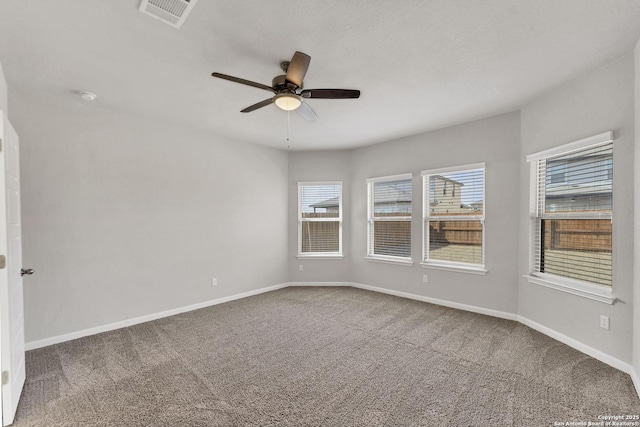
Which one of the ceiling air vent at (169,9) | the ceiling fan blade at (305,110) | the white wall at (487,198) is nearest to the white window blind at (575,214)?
the white wall at (487,198)

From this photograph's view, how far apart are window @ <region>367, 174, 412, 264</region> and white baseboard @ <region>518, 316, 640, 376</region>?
71.8 inches

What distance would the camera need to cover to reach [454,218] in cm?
429

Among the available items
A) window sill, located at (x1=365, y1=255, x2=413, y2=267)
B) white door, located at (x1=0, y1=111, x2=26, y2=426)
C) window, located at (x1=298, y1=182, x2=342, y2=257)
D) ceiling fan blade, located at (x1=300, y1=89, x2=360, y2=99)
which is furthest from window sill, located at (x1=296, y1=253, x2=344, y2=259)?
white door, located at (x1=0, y1=111, x2=26, y2=426)

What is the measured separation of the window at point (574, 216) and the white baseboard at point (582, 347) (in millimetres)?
501

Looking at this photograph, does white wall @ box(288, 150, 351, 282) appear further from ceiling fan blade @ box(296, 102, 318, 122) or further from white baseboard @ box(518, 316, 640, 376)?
white baseboard @ box(518, 316, 640, 376)

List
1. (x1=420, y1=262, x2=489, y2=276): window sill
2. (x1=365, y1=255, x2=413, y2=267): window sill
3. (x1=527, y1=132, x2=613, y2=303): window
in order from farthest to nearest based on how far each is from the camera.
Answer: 1. (x1=365, y1=255, x2=413, y2=267): window sill
2. (x1=420, y1=262, x2=489, y2=276): window sill
3. (x1=527, y1=132, x2=613, y2=303): window

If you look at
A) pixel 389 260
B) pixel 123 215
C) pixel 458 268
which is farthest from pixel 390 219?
pixel 123 215

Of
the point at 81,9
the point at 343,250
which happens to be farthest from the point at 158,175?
the point at 343,250

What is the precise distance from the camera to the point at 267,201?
526cm

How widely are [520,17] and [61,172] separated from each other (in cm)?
447

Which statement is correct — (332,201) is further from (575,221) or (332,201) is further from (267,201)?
(575,221)

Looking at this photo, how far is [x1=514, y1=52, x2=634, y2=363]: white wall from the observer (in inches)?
96.3

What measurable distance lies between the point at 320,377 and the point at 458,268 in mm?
2727

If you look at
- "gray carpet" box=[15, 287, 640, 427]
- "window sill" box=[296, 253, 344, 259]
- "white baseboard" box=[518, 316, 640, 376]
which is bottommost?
"gray carpet" box=[15, 287, 640, 427]
